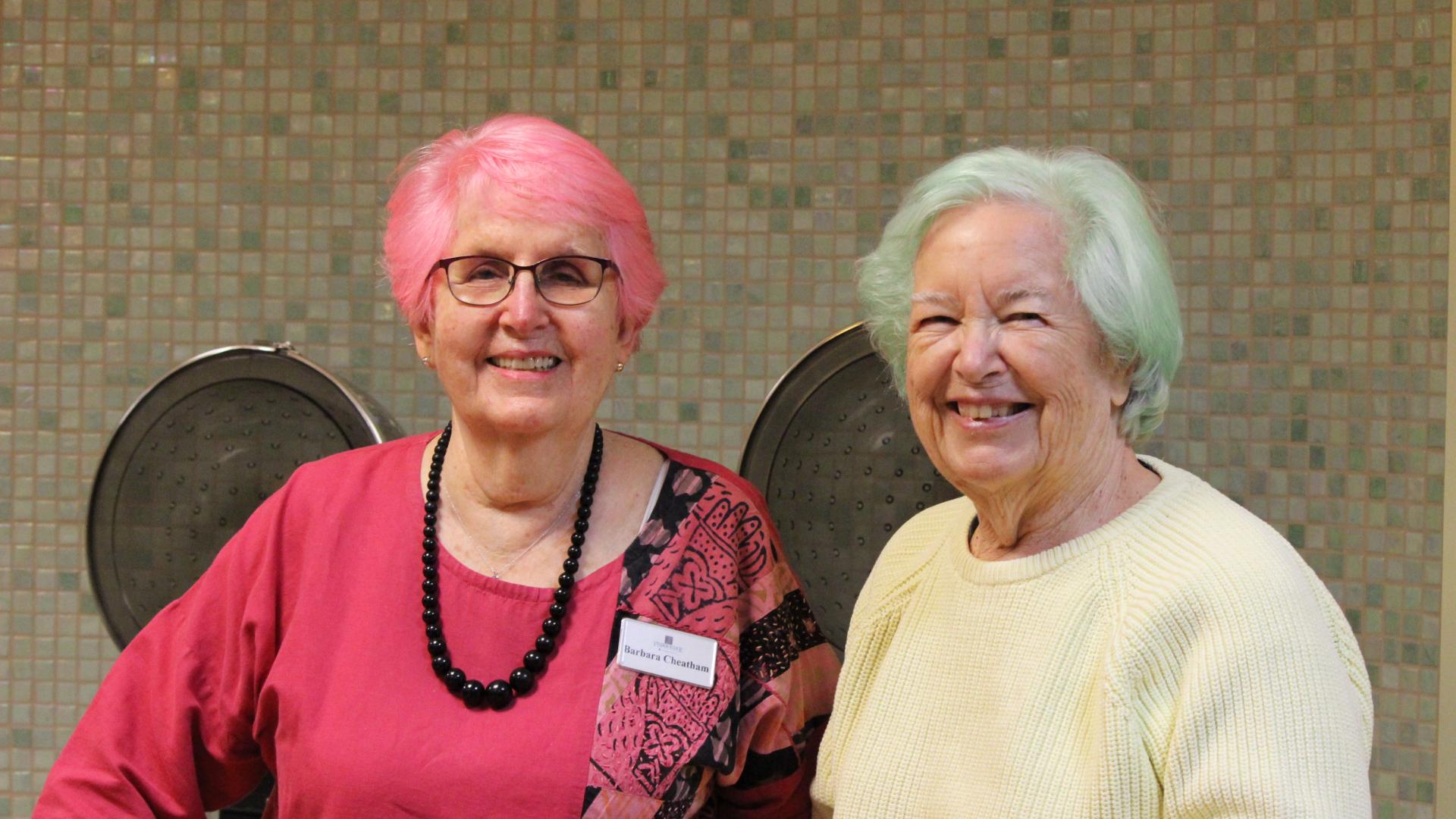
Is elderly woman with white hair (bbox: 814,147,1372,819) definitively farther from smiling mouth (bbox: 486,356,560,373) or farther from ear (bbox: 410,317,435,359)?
ear (bbox: 410,317,435,359)

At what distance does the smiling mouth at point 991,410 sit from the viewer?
134 centimetres

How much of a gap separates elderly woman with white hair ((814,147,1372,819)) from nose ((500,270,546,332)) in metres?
0.39

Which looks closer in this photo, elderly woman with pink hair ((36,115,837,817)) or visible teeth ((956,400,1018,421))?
visible teeth ((956,400,1018,421))

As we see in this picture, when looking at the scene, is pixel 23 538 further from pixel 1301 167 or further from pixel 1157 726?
pixel 1301 167

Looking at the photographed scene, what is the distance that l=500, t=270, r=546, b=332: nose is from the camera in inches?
60.4

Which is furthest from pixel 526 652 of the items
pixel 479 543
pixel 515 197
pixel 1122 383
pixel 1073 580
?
pixel 1122 383

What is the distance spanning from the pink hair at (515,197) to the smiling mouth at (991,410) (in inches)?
19.5

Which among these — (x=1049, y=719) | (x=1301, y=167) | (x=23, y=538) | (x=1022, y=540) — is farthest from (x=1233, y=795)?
(x=23, y=538)

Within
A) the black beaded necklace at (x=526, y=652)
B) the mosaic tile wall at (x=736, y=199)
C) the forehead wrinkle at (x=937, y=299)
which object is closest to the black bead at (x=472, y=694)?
the black beaded necklace at (x=526, y=652)

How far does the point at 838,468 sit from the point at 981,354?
841 mm

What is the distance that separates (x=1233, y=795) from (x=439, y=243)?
3.41 feet

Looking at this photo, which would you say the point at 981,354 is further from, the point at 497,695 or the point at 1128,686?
the point at 497,695

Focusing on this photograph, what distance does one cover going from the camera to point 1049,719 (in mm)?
1278

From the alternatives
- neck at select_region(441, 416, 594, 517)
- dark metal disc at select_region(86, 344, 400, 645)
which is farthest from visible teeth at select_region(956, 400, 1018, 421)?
dark metal disc at select_region(86, 344, 400, 645)
